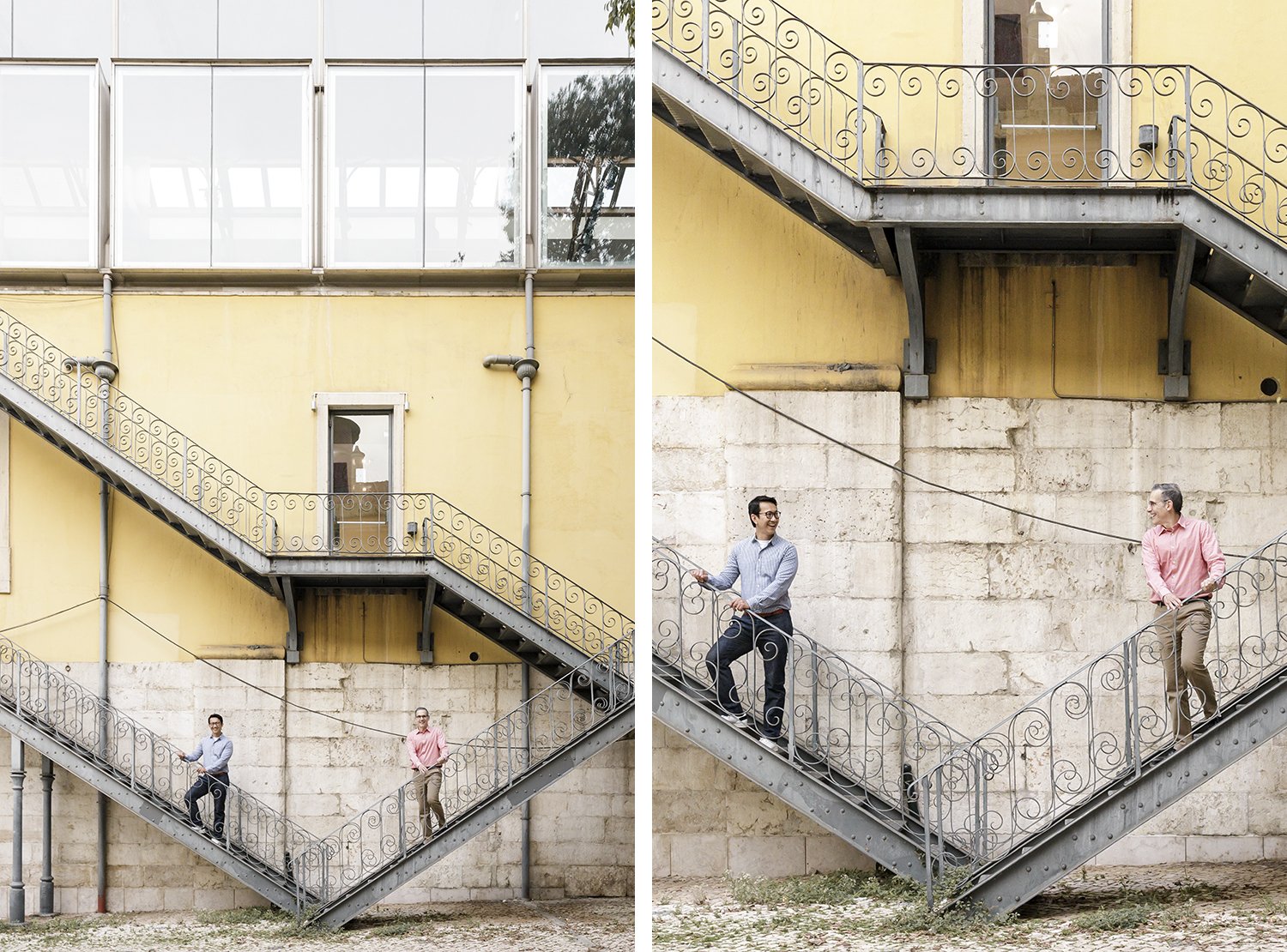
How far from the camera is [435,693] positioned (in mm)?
7469

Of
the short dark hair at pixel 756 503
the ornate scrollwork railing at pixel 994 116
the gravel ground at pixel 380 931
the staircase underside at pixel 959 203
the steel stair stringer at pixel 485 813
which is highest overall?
the ornate scrollwork railing at pixel 994 116

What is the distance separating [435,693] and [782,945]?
210cm

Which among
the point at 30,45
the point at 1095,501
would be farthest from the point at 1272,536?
the point at 30,45

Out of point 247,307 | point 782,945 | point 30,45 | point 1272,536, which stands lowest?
point 782,945

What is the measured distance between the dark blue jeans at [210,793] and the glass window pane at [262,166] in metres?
2.53

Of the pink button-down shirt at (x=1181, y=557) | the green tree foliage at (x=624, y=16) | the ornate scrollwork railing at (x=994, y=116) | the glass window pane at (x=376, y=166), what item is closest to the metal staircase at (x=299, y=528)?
the glass window pane at (x=376, y=166)

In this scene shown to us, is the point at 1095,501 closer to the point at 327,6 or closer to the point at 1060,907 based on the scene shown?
the point at 1060,907

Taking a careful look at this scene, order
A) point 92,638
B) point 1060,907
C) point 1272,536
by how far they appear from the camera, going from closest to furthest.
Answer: point 92,638, point 1060,907, point 1272,536

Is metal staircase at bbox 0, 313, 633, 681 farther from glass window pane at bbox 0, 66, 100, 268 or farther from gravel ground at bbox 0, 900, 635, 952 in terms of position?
gravel ground at bbox 0, 900, 635, 952

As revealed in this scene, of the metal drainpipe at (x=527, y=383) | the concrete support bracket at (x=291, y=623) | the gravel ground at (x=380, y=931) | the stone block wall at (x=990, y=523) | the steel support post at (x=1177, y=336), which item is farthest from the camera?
the stone block wall at (x=990, y=523)

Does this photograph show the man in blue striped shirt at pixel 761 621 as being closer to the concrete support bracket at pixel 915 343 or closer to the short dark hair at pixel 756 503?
the short dark hair at pixel 756 503

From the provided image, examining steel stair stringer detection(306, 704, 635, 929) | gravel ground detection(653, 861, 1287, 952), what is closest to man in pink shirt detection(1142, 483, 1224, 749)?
gravel ground detection(653, 861, 1287, 952)

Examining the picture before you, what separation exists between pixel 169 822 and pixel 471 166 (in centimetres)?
351

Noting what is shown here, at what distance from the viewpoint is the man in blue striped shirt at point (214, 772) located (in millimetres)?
7125
